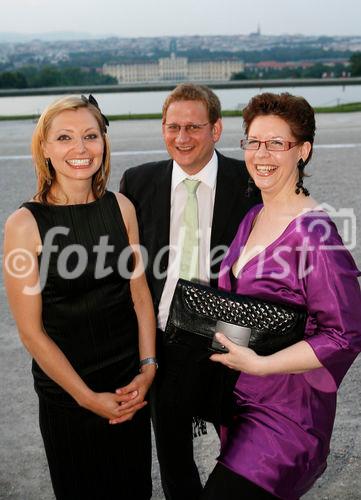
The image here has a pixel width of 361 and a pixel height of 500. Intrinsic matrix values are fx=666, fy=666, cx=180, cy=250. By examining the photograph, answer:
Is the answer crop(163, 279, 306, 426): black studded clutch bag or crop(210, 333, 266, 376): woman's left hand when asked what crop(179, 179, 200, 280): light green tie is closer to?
crop(163, 279, 306, 426): black studded clutch bag

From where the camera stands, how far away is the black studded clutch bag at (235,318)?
2365 mm

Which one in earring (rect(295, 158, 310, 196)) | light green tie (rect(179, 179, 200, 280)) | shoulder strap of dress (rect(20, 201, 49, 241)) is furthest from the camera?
light green tie (rect(179, 179, 200, 280))

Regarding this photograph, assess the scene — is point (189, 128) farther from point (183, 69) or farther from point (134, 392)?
point (183, 69)

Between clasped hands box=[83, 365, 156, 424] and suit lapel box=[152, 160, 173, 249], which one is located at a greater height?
suit lapel box=[152, 160, 173, 249]

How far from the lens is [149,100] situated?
20.5 metres

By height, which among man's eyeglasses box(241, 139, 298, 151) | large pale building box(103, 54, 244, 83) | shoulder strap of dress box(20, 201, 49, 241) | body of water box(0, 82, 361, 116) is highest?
man's eyeglasses box(241, 139, 298, 151)

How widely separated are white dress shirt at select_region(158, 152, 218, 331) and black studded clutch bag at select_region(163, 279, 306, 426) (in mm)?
737

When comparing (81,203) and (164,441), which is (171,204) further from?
(164,441)

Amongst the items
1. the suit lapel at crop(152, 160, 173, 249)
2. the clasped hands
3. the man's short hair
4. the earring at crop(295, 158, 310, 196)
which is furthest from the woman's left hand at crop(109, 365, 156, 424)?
the man's short hair

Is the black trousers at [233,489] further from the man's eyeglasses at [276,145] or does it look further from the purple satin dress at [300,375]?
the man's eyeglasses at [276,145]

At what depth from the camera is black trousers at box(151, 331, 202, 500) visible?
3.17 m

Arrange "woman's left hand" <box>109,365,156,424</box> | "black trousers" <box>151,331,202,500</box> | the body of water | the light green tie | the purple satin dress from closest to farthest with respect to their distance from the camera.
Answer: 1. the purple satin dress
2. "woman's left hand" <box>109,365,156,424</box>
3. "black trousers" <box>151,331,202,500</box>
4. the light green tie
5. the body of water

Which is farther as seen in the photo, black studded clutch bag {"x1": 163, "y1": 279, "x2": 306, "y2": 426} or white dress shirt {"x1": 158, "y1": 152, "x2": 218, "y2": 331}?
white dress shirt {"x1": 158, "y1": 152, "x2": 218, "y2": 331}

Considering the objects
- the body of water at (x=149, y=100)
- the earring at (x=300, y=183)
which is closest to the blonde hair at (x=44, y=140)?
the earring at (x=300, y=183)
